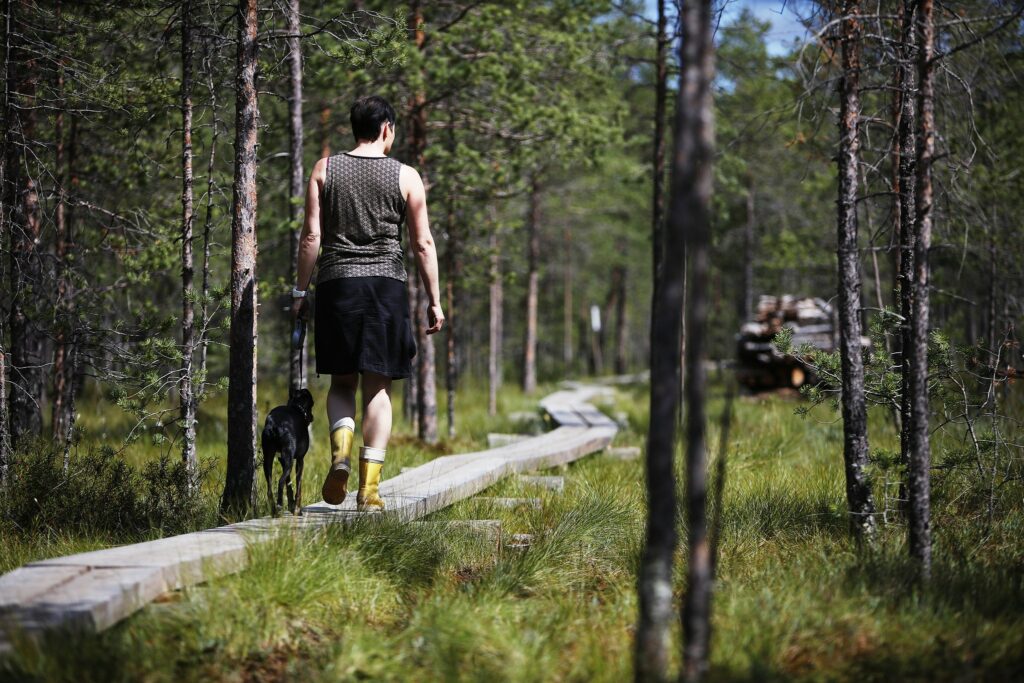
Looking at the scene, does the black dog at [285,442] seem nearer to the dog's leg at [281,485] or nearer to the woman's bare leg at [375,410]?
the dog's leg at [281,485]

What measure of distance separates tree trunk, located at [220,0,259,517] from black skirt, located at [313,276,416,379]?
65 centimetres

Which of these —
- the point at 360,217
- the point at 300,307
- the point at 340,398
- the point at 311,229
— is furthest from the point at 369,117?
the point at 340,398

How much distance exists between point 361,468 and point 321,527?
85 cm

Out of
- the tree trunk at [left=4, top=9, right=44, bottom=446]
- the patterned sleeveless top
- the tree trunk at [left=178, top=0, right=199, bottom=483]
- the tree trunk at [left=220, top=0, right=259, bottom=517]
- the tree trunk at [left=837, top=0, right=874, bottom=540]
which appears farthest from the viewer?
the tree trunk at [left=178, top=0, right=199, bottom=483]

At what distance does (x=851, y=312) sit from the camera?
16.2ft

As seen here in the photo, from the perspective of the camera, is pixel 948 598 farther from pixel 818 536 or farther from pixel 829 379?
pixel 829 379

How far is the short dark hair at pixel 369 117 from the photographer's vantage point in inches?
207

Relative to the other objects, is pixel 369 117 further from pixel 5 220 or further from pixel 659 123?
pixel 659 123

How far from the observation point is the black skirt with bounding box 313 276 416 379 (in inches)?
203

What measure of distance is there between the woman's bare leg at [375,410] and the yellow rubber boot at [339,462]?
0.36ft

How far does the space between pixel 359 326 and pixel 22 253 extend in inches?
117

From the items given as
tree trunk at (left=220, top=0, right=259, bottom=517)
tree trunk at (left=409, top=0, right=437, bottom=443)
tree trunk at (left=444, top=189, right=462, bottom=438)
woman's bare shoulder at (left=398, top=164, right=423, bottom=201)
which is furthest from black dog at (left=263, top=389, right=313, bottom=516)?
tree trunk at (left=444, top=189, right=462, bottom=438)

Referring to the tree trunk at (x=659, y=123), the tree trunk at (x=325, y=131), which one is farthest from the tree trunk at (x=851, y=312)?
the tree trunk at (x=325, y=131)

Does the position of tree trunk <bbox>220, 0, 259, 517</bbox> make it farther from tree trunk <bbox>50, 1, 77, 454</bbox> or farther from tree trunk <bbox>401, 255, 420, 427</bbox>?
tree trunk <bbox>401, 255, 420, 427</bbox>
